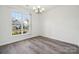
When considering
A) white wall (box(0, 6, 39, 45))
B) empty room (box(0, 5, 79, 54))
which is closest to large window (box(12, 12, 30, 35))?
empty room (box(0, 5, 79, 54))

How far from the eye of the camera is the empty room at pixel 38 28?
3.57m

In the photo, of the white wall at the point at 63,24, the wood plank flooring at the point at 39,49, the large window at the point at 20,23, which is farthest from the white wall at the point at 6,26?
the white wall at the point at 63,24

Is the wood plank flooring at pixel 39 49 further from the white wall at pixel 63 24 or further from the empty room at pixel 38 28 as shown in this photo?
the white wall at pixel 63 24

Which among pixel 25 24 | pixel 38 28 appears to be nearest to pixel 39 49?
pixel 25 24

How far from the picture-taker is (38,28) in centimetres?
619

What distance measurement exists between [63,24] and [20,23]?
284 cm

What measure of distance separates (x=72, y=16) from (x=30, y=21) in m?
2.99

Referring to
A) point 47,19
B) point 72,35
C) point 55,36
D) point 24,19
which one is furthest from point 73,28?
point 24,19

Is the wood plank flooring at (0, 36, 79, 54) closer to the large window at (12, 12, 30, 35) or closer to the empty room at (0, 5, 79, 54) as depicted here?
the empty room at (0, 5, 79, 54)

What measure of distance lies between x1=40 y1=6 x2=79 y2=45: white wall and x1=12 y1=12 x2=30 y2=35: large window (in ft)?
4.92

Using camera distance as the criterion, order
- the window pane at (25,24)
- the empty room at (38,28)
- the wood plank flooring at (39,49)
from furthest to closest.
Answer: the window pane at (25,24), the empty room at (38,28), the wood plank flooring at (39,49)

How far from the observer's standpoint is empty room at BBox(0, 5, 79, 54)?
3574 millimetres

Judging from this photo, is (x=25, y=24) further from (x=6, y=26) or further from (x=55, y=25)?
(x=55, y=25)
